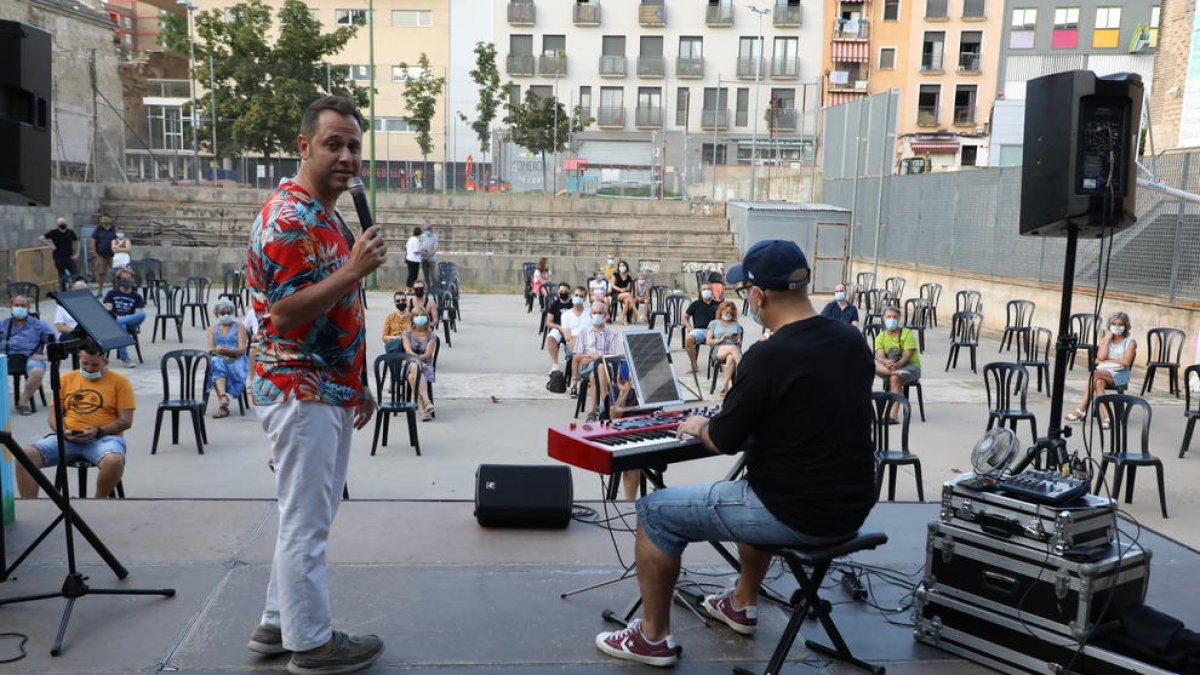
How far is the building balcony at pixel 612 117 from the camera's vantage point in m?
42.8

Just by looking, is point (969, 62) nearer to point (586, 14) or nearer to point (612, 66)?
point (612, 66)

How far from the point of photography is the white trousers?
296 cm

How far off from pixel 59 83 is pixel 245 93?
7356mm

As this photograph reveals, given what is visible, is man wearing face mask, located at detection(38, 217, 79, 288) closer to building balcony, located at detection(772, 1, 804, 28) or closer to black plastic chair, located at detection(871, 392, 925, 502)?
black plastic chair, located at detection(871, 392, 925, 502)

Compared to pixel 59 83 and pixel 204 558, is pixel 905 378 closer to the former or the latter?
pixel 204 558

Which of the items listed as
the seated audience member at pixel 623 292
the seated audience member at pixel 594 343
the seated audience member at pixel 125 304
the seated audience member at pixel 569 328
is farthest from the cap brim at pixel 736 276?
the seated audience member at pixel 623 292

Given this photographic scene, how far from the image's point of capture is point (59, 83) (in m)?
25.4

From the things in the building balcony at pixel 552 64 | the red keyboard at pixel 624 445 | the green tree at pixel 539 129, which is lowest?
the red keyboard at pixel 624 445

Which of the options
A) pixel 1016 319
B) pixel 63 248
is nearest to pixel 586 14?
pixel 63 248

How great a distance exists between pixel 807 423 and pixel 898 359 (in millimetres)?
7624

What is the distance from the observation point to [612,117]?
42.8m

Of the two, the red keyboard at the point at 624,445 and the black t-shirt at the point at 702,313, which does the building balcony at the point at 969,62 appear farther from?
the red keyboard at the point at 624,445

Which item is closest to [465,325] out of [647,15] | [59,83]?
[59,83]

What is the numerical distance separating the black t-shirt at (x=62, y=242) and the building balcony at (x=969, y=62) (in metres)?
38.3
